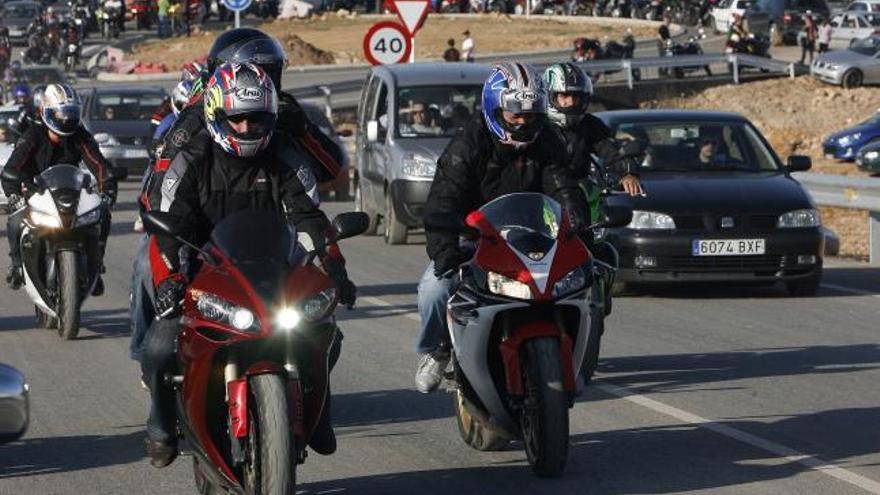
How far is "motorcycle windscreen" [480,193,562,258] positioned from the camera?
8398 mm

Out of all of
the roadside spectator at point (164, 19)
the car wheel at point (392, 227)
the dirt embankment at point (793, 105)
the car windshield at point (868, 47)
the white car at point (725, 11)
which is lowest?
the roadside spectator at point (164, 19)

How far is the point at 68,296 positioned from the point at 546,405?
20.2 ft

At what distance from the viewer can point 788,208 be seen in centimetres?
1584

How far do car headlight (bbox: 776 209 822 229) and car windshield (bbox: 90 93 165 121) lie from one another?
19411 mm

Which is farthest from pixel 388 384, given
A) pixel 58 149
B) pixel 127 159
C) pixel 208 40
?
pixel 208 40

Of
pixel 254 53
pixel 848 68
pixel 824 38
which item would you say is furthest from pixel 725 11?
pixel 254 53

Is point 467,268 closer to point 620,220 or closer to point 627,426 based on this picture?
point 620,220

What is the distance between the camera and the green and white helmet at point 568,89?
39.7 feet

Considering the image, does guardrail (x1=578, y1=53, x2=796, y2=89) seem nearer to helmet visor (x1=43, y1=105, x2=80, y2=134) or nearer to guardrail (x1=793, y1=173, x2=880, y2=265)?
guardrail (x1=793, y1=173, x2=880, y2=265)

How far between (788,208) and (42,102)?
5624mm

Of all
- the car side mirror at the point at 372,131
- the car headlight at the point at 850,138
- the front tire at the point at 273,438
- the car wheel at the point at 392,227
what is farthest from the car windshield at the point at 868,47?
the front tire at the point at 273,438

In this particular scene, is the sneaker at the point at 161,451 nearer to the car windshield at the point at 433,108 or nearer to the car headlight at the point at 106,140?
the car windshield at the point at 433,108

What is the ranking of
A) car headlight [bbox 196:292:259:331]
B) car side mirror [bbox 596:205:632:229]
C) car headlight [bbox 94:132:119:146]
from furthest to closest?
car headlight [bbox 94:132:119:146], car side mirror [bbox 596:205:632:229], car headlight [bbox 196:292:259:331]

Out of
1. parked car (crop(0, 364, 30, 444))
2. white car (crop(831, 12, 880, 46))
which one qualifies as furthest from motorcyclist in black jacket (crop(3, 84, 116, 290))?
white car (crop(831, 12, 880, 46))
